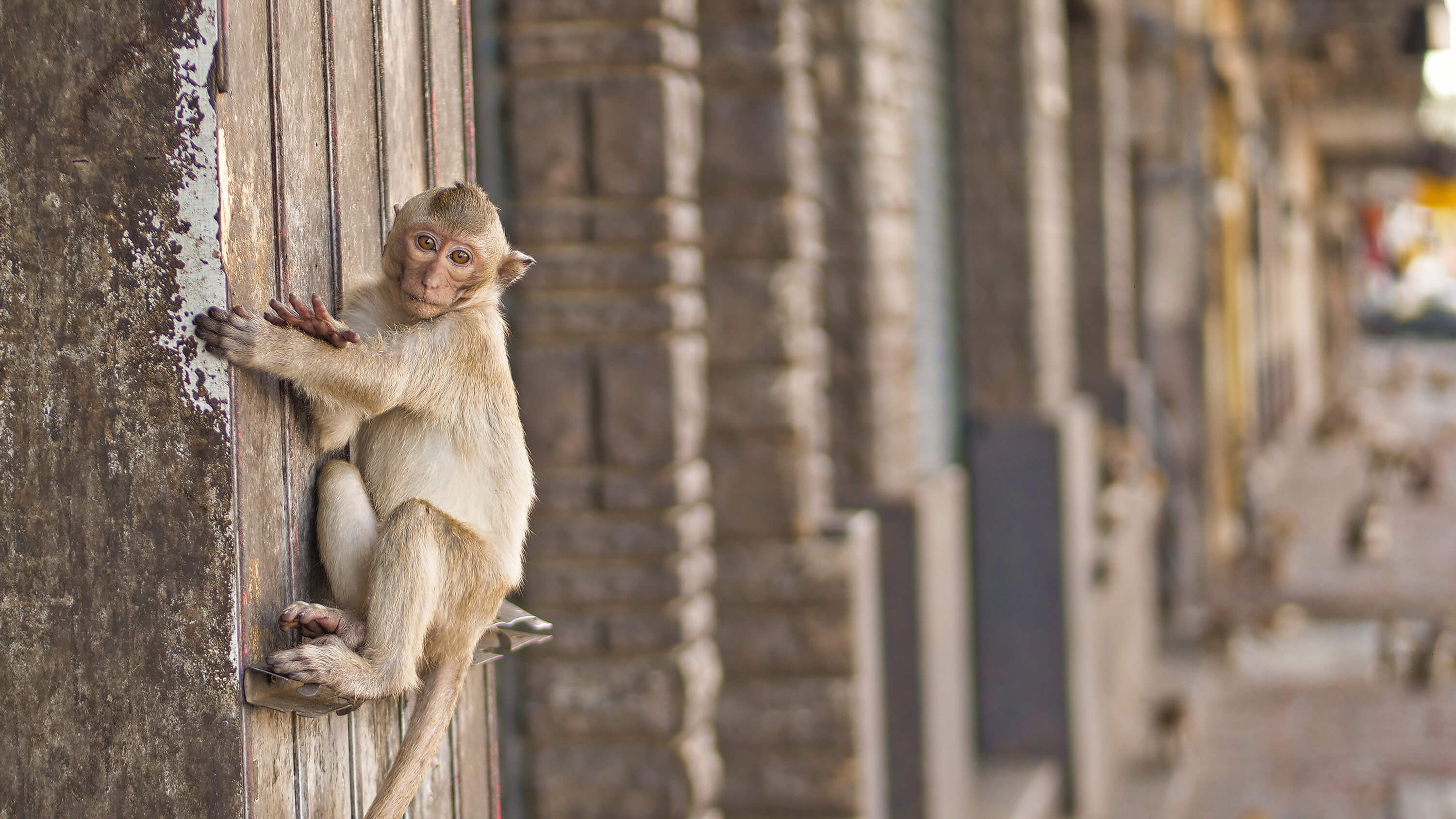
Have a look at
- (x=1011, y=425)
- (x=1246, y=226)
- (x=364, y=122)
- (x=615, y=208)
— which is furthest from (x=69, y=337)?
(x=1246, y=226)

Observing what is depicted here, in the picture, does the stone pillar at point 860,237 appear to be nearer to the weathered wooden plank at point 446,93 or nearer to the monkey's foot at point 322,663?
the weathered wooden plank at point 446,93

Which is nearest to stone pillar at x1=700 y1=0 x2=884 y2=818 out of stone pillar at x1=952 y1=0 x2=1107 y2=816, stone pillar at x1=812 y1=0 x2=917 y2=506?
stone pillar at x1=812 y1=0 x2=917 y2=506

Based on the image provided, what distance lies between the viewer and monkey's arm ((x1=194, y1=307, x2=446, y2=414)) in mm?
1719

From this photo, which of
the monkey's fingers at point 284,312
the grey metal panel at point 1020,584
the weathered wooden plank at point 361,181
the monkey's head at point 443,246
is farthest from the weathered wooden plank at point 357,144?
the grey metal panel at point 1020,584

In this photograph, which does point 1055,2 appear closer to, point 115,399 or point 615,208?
point 615,208

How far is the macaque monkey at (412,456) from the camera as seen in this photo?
5.89 feet

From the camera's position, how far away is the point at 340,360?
1.82 meters

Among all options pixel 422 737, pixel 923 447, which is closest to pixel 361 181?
pixel 422 737

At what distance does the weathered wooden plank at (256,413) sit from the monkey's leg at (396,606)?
0.09 metres

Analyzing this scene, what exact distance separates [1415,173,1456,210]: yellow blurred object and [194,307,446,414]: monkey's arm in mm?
48420

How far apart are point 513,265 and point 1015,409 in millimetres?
7406

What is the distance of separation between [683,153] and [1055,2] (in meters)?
5.60

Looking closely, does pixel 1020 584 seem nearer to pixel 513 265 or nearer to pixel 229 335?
pixel 513 265

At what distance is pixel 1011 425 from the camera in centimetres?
908
